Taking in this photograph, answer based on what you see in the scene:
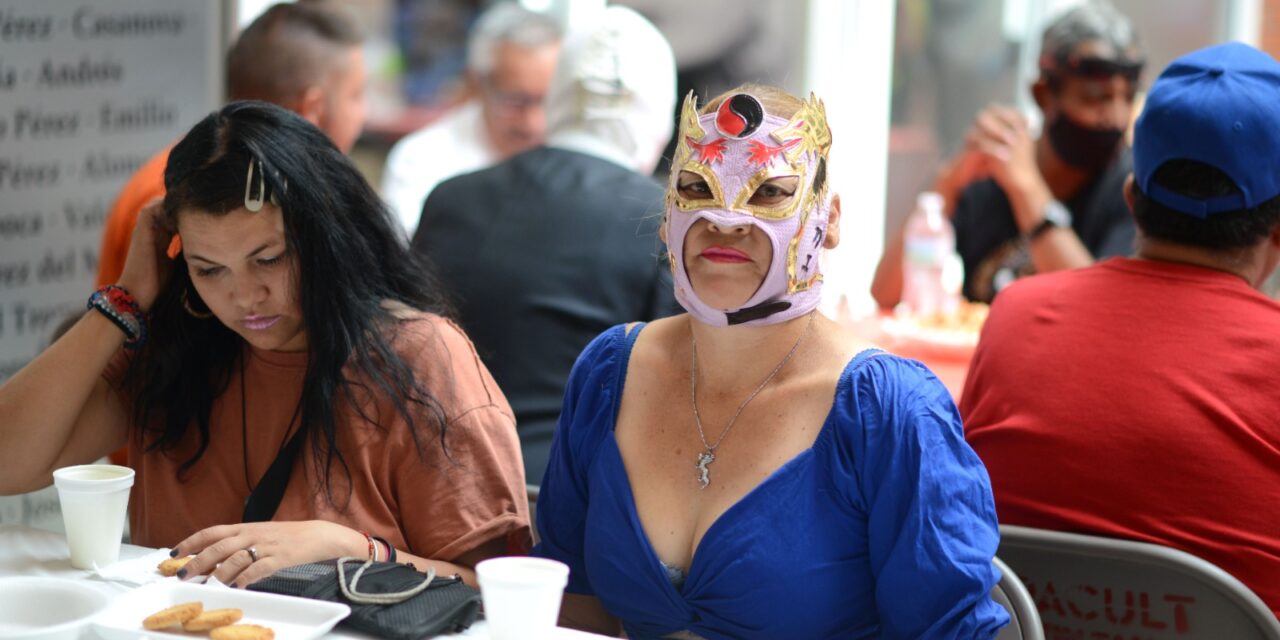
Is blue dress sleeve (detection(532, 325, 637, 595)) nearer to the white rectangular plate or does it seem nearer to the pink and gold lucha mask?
the pink and gold lucha mask

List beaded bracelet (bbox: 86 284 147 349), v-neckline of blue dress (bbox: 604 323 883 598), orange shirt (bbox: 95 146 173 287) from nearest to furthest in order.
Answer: v-neckline of blue dress (bbox: 604 323 883 598), beaded bracelet (bbox: 86 284 147 349), orange shirt (bbox: 95 146 173 287)

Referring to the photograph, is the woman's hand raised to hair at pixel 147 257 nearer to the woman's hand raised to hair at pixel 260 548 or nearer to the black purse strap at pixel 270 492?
the black purse strap at pixel 270 492

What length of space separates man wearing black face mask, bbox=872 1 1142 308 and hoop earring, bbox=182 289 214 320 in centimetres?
241

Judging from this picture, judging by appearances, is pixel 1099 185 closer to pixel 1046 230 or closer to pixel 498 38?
pixel 1046 230

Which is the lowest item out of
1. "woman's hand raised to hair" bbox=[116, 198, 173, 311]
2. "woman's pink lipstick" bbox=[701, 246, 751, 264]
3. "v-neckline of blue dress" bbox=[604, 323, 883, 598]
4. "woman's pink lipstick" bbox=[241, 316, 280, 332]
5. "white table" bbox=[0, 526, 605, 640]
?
"white table" bbox=[0, 526, 605, 640]

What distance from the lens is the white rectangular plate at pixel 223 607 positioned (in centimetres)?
154

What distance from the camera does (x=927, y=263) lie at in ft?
13.0

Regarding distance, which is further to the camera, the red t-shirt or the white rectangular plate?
the red t-shirt

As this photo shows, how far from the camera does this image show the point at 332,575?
1.68m

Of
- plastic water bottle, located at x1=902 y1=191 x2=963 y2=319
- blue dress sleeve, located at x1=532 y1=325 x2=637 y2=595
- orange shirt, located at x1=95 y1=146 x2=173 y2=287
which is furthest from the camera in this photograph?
plastic water bottle, located at x1=902 y1=191 x2=963 y2=319

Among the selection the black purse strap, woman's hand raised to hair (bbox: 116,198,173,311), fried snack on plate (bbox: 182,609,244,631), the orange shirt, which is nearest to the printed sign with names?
the orange shirt

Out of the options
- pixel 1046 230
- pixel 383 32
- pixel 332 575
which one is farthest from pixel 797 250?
pixel 383 32

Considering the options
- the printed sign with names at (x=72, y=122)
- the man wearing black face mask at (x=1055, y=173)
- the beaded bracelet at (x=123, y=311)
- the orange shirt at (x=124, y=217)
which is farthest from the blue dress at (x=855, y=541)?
the man wearing black face mask at (x=1055, y=173)

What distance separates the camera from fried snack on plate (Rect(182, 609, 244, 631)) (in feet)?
5.06
